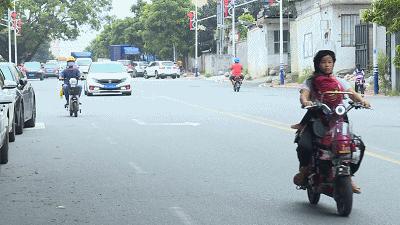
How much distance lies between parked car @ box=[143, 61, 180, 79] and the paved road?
52.9 m

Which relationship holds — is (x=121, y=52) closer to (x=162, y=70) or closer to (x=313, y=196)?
(x=162, y=70)

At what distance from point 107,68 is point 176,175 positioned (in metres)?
26.8

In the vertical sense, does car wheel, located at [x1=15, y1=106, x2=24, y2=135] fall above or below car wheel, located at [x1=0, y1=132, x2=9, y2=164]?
above

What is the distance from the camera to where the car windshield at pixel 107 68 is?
3747cm

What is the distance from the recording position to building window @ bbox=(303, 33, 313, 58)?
5369cm

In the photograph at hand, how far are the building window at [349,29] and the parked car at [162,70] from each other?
2664 centimetres

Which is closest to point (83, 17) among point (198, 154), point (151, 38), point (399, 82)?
point (151, 38)

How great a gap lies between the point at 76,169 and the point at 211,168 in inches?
74.7

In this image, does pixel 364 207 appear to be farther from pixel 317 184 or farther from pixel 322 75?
pixel 322 75

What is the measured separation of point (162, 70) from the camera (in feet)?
244

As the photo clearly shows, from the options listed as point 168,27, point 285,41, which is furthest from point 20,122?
point 168,27

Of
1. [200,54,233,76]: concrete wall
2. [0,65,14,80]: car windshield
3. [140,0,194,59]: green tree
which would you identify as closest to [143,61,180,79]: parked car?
[200,54,233,76]: concrete wall

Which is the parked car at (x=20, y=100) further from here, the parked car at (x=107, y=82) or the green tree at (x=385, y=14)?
the green tree at (x=385, y=14)

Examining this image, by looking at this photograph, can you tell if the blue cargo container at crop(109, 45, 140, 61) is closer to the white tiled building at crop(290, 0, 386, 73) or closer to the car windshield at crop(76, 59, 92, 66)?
the car windshield at crop(76, 59, 92, 66)
